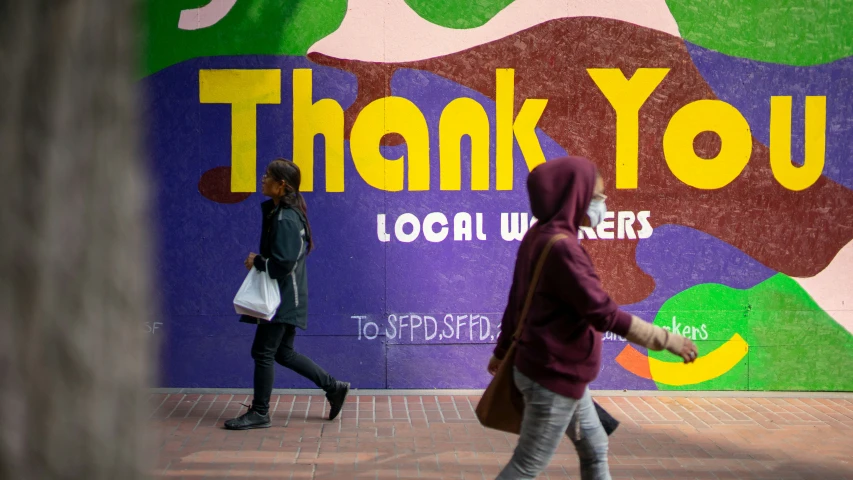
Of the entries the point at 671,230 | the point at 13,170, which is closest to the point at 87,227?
the point at 13,170

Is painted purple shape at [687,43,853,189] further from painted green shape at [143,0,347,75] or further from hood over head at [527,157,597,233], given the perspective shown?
hood over head at [527,157,597,233]

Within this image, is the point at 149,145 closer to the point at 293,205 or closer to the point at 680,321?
the point at 293,205

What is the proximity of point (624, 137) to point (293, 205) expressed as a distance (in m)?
2.82

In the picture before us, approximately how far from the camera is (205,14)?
24.1 ft

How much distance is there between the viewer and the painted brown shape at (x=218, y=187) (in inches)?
291

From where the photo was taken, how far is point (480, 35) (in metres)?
7.38

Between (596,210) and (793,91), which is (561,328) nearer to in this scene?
(596,210)

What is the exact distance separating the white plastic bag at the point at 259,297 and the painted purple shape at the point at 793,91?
150 inches

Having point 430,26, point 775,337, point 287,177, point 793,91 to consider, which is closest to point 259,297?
point 287,177

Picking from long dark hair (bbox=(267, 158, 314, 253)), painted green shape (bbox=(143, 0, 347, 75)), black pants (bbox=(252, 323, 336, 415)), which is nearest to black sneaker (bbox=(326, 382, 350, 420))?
black pants (bbox=(252, 323, 336, 415))

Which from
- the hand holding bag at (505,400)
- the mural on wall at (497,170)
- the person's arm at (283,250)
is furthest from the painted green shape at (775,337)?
the hand holding bag at (505,400)

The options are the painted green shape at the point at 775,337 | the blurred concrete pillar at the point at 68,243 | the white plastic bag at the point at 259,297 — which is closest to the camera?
the blurred concrete pillar at the point at 68,243

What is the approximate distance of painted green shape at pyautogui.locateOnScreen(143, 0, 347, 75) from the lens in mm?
7336

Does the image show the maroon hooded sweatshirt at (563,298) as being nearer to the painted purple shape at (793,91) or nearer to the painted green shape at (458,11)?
the painted green shape at (458,11)
